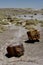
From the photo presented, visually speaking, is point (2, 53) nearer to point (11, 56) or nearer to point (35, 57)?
point (11, 56)

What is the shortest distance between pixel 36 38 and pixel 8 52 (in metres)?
7.01

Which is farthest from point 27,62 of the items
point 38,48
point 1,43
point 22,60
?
point 1,43

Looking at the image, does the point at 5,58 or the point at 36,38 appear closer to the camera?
the point at 5,58

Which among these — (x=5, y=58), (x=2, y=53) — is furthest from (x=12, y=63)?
(x=2, y=53)

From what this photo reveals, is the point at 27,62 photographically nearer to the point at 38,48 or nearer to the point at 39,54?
the point at 39,54

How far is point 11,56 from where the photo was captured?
65.7 feet

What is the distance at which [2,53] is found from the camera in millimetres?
21047

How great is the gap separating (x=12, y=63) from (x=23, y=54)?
9.00 ft

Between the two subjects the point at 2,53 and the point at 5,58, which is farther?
the point at 2,53

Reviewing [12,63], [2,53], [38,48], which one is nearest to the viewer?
[12,63]

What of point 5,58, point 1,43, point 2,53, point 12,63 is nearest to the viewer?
point 12,63

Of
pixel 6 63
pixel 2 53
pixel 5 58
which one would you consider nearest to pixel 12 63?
pixel 6 63

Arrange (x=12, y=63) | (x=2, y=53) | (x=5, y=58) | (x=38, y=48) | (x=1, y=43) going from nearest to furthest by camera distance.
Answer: (x=12, y=63)
(x=5, y=58)
(x=2, y=53)
(x=38, y=48)
(x=1, y=43)

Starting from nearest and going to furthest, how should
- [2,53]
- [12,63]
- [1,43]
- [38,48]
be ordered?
[12,63]
[2,53]
[38,48]
[1,43]
